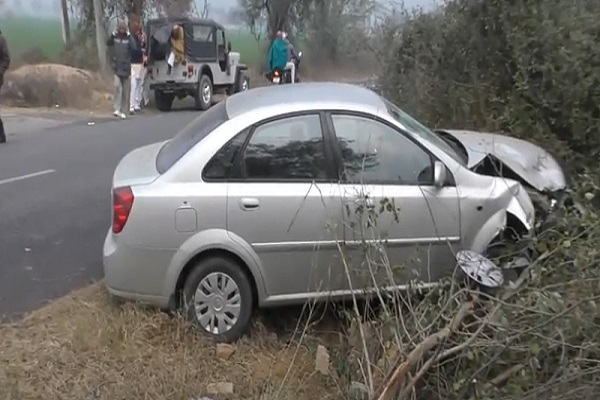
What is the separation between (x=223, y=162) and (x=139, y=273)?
3.15 ft

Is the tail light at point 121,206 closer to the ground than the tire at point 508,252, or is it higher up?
higher up

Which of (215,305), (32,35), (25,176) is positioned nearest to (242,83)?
(32,35)

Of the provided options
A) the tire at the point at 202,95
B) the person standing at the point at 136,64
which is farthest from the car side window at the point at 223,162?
the tire at the point at 202,95

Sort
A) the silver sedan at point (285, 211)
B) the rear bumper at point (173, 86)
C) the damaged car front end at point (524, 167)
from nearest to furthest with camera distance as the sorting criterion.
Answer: the silver sedan at point (285, 211) → the damaged car front end at point (524, 167) → the rear bumper at point (173, 86)

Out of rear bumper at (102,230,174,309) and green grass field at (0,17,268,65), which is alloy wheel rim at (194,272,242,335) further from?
green grass field at (0,17,268,65)

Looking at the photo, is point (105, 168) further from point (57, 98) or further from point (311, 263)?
point (57, 98)

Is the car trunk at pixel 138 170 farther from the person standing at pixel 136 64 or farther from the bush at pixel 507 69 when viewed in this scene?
the person standing at pixel 136 64

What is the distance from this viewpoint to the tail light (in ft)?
18.9

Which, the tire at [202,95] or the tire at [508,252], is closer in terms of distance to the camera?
the tire at [508,252]

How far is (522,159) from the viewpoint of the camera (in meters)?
6.79

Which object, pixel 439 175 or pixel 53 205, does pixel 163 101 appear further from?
pixel 439 175

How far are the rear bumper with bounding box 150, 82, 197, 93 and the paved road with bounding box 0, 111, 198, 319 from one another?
4.49 m

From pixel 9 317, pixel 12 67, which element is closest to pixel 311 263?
pixel 9 317

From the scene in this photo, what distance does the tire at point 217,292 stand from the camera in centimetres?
581
